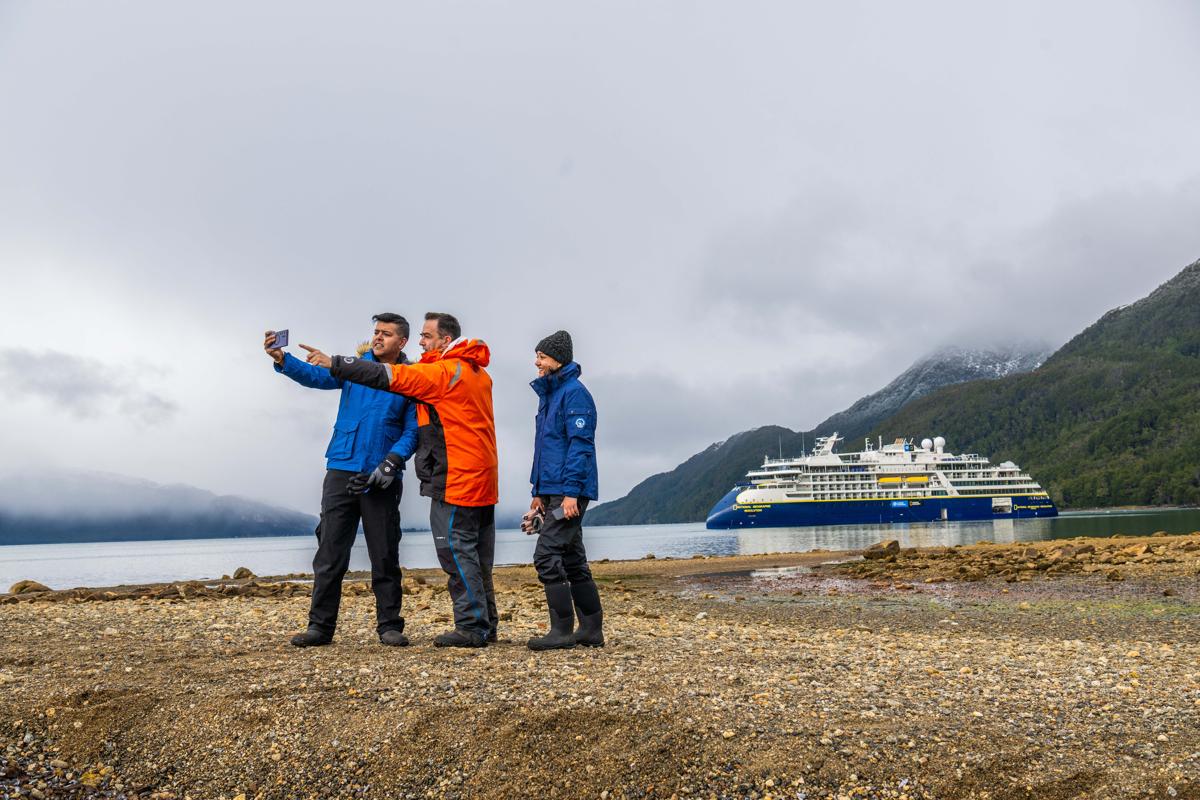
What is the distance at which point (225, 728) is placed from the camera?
14.7 ft

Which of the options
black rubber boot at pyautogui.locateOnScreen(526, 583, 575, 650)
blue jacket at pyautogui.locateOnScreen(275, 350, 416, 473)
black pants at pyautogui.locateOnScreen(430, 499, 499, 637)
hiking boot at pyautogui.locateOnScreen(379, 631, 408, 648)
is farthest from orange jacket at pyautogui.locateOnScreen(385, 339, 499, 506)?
hiking boot at pyautogui.locateOnScreen(379, 631, 408, 648)

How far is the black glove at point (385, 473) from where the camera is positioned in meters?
6.62

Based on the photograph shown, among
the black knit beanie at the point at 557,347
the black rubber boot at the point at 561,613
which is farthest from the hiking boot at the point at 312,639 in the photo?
the black knit beanie at the point at 557,347

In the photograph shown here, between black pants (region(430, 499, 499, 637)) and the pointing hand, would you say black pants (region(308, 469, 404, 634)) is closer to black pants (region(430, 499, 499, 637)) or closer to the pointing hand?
black pants (region(430, 499, 499, 637))

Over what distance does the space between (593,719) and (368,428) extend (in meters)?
3.44

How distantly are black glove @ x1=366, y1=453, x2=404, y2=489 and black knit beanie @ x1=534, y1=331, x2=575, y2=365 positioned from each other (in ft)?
4.87

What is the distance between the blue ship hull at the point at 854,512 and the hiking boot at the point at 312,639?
95.1 meters

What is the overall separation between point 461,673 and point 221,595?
11.6 metres

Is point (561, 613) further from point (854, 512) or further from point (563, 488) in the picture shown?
point (854, 512)

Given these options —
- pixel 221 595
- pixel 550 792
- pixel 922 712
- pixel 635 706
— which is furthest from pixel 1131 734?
pixel 221 595

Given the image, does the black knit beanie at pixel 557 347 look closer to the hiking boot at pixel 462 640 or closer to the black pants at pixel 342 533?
the black pants at pixel 342 533

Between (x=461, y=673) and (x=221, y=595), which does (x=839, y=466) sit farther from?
(x=461, y=673)

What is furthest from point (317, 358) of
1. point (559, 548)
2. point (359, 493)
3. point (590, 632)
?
point (590, 632)

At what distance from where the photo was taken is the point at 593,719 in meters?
4.51
